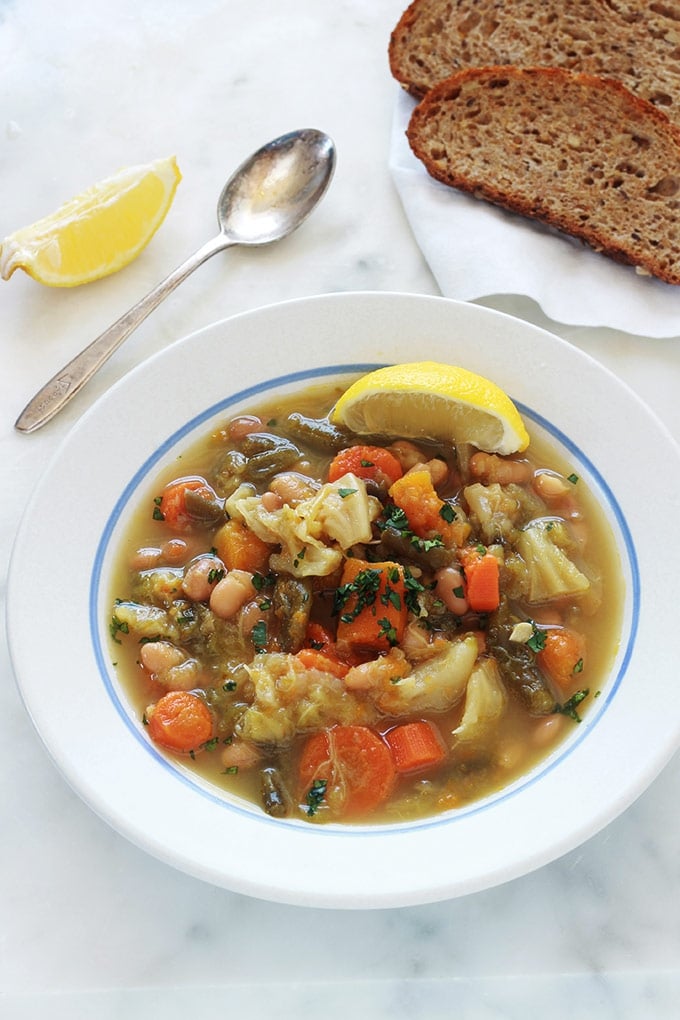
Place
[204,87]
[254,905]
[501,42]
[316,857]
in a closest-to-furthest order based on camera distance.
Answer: [316,857] < [254,905] < [501,42] < [204,87]

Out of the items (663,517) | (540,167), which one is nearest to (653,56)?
(540,167)

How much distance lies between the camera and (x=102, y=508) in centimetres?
317

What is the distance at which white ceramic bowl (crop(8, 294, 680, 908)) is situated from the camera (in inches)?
102

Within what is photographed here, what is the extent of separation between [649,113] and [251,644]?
2682mm

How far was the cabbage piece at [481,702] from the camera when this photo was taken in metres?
2.96

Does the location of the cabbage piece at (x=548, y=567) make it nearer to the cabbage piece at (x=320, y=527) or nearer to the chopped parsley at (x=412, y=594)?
the chopped parsley at (x=412, y=594)

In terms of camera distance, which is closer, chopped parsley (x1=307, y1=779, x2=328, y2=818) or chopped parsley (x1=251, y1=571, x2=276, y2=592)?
chopped parsley (x1=307, y1=779, x2=328, y2=818)

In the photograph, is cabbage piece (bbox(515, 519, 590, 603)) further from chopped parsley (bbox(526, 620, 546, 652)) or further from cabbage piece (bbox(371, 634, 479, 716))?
cabbage piece (bbox(371, 634, 479, 716))

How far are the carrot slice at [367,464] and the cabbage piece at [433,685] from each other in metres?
0.64

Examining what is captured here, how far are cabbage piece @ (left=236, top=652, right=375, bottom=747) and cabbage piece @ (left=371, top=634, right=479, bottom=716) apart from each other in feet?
0.31

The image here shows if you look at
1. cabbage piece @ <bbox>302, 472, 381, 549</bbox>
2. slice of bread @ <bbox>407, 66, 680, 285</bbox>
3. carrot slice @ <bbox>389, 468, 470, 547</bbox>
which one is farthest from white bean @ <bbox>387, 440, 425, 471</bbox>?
slice of bread @ <bbox>407, 66, 680, 285</bbox>

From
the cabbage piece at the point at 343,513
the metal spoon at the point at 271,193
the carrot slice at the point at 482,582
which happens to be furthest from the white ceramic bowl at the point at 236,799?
the metal spoon at the point at 271,193

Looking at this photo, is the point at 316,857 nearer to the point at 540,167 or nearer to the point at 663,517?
the point at 663,517

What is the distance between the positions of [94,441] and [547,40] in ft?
8.93
